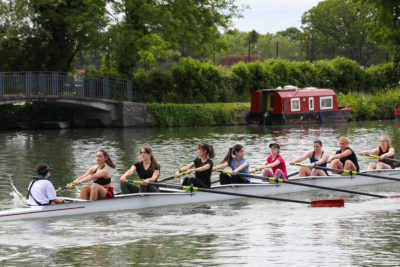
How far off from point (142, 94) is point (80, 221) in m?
34.7

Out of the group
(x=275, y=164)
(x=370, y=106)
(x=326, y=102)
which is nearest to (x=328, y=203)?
(x=275, y=164)

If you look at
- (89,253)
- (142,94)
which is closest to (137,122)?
(142,94)

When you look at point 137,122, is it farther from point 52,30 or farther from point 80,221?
point 80,221

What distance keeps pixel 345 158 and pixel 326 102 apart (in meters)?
32.9

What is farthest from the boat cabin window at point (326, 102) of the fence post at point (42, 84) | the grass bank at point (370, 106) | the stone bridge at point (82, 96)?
the fence post at point (42, 84)

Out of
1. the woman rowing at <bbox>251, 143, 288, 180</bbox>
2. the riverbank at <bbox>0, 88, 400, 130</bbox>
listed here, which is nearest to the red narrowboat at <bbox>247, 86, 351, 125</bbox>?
the riverbank at <bbox>0, 88, 400, 130</bbox>

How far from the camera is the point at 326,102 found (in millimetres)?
51781

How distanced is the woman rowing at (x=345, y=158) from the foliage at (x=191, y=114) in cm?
2780

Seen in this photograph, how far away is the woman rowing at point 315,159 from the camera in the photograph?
18.4 metres

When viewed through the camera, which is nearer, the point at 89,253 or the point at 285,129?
the point at 89,253

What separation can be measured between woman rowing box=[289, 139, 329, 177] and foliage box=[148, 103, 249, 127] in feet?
92.4

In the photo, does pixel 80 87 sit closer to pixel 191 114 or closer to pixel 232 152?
pixel 191 114

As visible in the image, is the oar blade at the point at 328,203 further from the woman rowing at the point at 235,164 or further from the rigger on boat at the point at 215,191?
the woman rowing at the point at 235,164

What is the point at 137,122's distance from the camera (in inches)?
1822
